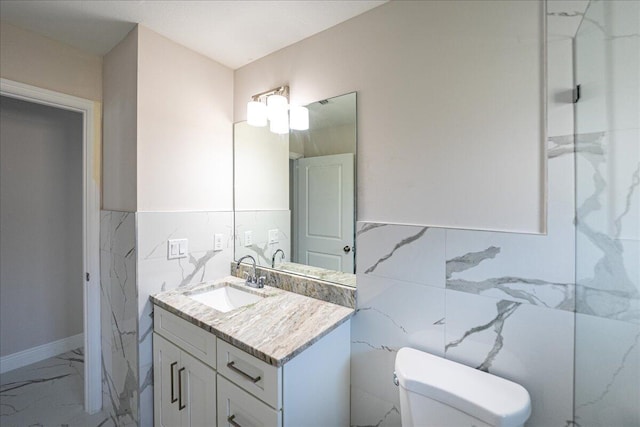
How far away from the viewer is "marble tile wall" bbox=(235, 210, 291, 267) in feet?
5.74

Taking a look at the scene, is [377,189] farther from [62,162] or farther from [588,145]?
[62,162]

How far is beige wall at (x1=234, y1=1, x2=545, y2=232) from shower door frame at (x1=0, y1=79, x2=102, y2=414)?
4.96 feet

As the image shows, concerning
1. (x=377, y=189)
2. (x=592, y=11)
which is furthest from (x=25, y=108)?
(x=592, y=11)

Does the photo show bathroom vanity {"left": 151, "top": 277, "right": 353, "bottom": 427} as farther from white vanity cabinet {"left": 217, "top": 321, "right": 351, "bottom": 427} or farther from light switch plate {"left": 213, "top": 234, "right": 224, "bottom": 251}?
light switch plate {"left": 213, "top": 234, "right": 224, "bottom": 251}

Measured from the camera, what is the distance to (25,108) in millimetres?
2287

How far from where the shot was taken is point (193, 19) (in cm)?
145

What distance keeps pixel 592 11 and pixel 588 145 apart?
1.37 feet

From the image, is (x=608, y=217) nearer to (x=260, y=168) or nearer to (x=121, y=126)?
(x=260, y=168)

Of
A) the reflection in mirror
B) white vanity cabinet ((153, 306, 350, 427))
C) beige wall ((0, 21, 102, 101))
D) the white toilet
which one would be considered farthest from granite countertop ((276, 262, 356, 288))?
beige wall ((0, 21, 102, 101))

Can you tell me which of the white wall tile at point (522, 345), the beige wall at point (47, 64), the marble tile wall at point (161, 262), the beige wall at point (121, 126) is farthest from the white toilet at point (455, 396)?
the beige wall at point (47, 64)

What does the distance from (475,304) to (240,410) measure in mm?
1001

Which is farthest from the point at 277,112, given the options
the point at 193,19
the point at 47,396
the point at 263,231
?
the point at 47,396

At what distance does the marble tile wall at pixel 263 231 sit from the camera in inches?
68.8

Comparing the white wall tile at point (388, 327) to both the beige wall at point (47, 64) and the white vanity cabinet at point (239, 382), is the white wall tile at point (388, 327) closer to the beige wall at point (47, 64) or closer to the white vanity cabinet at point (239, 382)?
the white vanity cabinet at point (239, 382)
